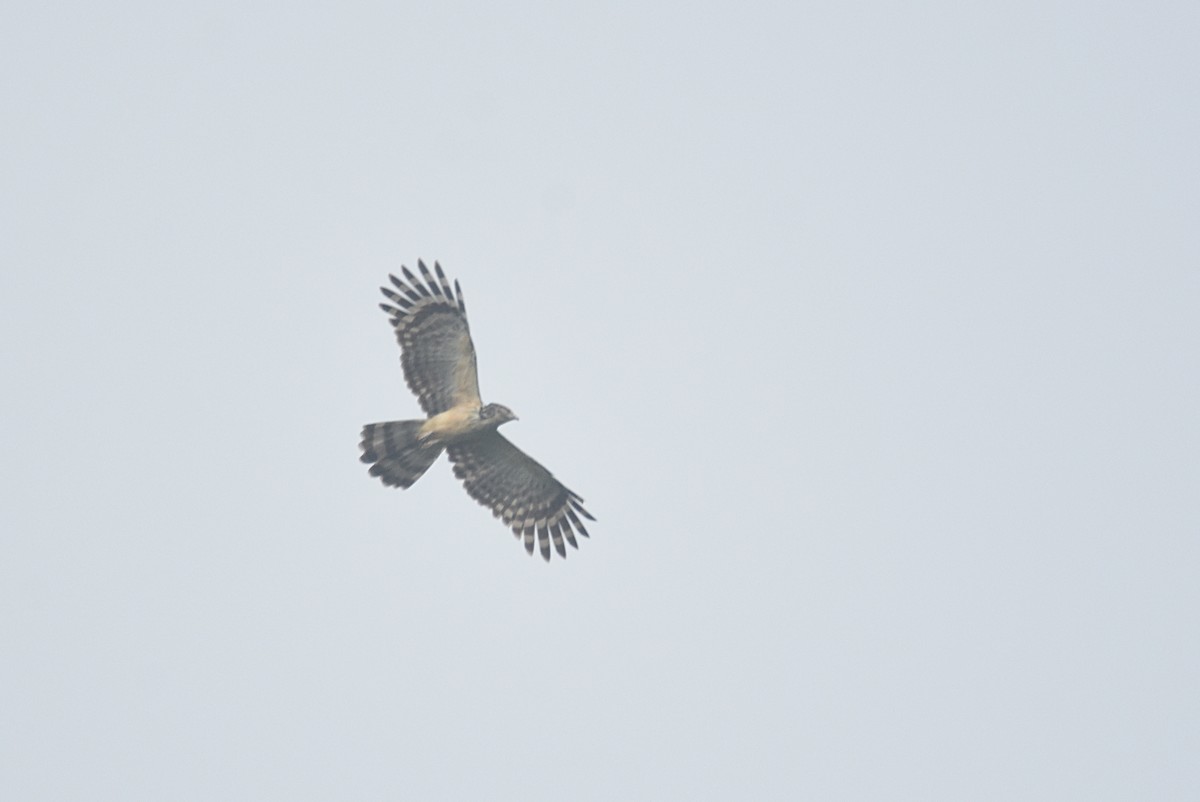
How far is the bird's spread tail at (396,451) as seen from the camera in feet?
80.3

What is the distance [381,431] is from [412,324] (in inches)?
67.4

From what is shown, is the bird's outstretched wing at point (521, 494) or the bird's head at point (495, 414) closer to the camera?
the bird's head at point (495, 414)

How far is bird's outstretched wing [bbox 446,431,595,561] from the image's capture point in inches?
1000

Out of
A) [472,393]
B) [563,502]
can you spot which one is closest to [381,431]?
[472,393]

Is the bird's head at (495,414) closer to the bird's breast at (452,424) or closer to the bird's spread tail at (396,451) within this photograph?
the bird's breast at (452,424)

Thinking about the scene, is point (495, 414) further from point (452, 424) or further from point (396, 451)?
point (396, 451)

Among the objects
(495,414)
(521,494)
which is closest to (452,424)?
(495,414)

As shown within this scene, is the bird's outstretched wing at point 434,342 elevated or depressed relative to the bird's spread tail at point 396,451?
elevated

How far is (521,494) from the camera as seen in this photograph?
26.0 meters

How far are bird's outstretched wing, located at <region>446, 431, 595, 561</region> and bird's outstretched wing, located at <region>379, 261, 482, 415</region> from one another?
1.04 m

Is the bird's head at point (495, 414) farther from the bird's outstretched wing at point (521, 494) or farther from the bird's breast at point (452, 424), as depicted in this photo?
the bird's outstretched wing at point (521, 494)

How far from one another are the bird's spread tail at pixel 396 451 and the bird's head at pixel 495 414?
97 centimetres

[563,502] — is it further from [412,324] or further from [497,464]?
[412,324]

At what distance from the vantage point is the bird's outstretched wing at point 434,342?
24.5 metres
